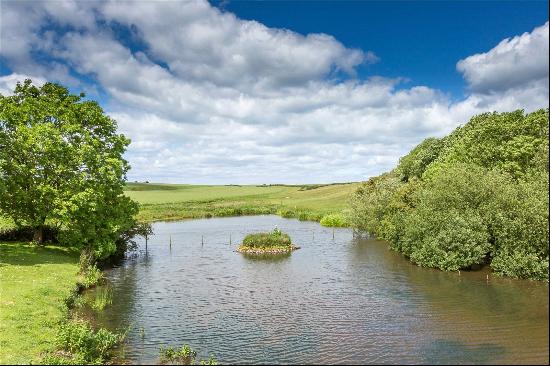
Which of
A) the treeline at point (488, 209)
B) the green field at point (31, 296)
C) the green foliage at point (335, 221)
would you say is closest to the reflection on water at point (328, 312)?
the treeline at point (488, 209)

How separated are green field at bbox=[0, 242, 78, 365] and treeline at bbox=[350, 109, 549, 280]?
37.9 meters

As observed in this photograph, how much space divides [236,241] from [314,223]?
37.5 m

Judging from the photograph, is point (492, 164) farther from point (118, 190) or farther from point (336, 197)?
point (336, 197)

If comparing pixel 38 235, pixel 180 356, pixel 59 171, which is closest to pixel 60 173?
pixel 59 171

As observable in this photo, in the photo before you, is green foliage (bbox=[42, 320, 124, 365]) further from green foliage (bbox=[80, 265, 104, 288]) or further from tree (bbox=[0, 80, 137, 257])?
tree (bbox=[0, 80, 137, 257])

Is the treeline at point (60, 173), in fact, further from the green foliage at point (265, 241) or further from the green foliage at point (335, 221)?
the green foliage at point (335, 221)

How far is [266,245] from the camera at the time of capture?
7056 centimetres

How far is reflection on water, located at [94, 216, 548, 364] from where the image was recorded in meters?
26.2

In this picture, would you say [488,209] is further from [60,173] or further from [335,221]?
[335,221]

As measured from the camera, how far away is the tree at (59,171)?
165 feet

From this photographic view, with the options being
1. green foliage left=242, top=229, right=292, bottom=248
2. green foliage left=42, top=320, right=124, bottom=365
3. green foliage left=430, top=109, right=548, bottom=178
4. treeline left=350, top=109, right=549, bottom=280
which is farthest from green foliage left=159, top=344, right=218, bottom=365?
green foliage left=430, top=109, right=548, bottom=178

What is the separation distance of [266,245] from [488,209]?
33.2m

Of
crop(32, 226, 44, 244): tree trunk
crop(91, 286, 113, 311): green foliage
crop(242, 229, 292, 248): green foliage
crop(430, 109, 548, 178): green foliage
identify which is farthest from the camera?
crop(242, 229, 292, 248): green foliage

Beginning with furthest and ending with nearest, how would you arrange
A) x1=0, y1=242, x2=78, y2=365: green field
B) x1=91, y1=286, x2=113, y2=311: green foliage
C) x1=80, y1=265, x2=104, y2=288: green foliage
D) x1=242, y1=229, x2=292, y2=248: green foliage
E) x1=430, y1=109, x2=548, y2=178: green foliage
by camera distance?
1. x1=242, y1=229, x2=292, y2=248: green foliage
2. x1=430, y1=109, x2=548, y2=178: green foliage
3. x1=80, y1=265, x2=104, y2=288: green foliage
4. x1=91, y1=286, x2=113, y2=311: green foliage
5. x1=0, y1=242, x2=78, y2=365: green field
